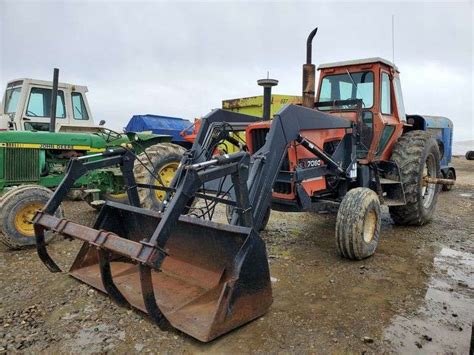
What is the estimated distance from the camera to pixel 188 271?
3688mm

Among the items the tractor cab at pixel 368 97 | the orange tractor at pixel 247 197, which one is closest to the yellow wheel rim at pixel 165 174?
the orange tractor at pixel 247 197

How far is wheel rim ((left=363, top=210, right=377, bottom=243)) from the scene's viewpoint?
4.79 m

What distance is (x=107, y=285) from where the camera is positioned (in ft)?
9.74

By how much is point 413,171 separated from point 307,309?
11.2 feet

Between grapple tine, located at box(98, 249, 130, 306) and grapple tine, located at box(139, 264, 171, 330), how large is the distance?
1.40 ft

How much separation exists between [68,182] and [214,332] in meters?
1.97

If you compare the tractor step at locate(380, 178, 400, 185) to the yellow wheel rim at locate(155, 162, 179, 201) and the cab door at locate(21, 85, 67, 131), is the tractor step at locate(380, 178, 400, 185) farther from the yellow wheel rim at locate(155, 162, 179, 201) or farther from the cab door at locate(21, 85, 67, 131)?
the cab door at locate(21, 85, 67, 131)

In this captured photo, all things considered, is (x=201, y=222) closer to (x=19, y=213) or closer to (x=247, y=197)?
(x=247, y=197)

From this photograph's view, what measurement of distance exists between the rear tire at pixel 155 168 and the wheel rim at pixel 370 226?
296 cm

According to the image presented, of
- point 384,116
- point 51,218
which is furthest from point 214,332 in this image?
point 384,116

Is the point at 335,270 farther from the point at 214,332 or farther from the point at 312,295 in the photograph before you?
the point at 214,332

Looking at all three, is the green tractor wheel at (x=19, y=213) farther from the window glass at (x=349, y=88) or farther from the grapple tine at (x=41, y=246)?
the window glass at (x=349, y=88)

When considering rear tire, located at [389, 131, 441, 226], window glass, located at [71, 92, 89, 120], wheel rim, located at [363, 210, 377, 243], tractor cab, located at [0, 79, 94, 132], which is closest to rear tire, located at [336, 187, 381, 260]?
wheel rim, located at [363, 210, 377, 243]

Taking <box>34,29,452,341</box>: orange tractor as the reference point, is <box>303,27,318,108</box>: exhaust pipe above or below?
above
